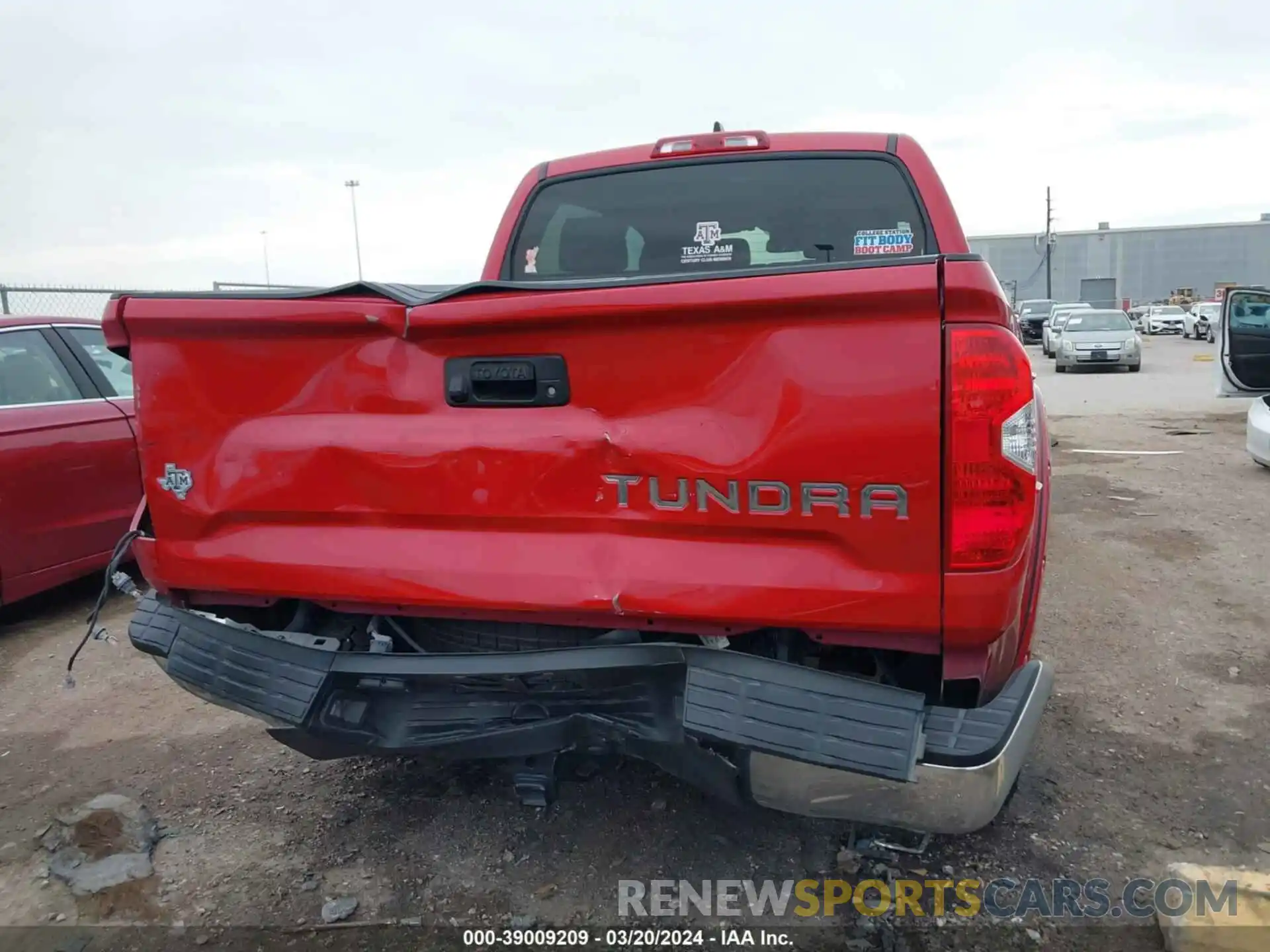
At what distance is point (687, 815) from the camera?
3061 millimetres

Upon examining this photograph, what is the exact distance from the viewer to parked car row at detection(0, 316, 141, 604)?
15.9ft

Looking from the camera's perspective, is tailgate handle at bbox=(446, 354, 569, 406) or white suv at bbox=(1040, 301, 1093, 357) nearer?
tailgate handle at bbox=(446, 354, 569, 406)

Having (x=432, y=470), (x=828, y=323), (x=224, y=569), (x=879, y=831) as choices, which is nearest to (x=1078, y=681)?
(x=879, y=831)

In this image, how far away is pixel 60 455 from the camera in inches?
198

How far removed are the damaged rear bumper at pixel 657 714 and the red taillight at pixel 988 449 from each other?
40 cm

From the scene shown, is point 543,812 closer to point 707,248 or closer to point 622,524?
point 622,524

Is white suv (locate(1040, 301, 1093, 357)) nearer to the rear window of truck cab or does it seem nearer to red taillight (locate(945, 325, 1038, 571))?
the rear window of truck cab

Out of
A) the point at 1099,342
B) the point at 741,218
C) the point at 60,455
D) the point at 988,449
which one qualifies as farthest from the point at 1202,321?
the point at 988,449

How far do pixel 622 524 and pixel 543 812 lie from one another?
4.62 ft

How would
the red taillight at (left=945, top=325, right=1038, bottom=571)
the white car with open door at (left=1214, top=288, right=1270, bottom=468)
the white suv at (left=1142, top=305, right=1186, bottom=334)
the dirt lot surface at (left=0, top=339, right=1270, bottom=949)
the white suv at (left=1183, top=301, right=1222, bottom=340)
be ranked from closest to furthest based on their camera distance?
the red taillight at (left=945, top=325, right=1038, bottom=571) → the dirt lot surface at (left=0, top=339, right=1270, bottom=949) → the white car with open door at (left=1214, top=288, right=1270, bottom=468) → the white suv at (left=1183, top=301, right=1222, bottom=340) → the white suv at (left=1142, top=305, right=1186, bottom=334)

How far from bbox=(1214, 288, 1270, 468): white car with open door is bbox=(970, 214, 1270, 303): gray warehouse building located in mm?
54844

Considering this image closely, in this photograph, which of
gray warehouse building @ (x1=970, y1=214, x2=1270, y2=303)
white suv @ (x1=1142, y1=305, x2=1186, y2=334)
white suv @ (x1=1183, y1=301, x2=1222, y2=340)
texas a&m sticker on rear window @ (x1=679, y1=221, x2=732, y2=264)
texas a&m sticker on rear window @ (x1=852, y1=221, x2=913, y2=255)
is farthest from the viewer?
gray warehouse building @ (x1=970, y1=214, x2=1270, y2=303)

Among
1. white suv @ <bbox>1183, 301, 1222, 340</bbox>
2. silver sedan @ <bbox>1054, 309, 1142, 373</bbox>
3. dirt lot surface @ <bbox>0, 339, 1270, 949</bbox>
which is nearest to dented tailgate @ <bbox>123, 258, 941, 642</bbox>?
dirt lot surface @ <bbox>0, 339, 1270, 949</bbox>

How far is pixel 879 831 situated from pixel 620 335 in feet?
5.87
